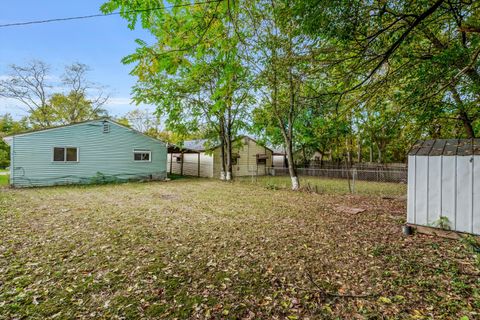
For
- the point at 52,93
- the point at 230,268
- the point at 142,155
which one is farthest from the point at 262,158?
the point at 52,93

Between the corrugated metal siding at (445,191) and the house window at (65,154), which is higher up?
the house window at (65,154)

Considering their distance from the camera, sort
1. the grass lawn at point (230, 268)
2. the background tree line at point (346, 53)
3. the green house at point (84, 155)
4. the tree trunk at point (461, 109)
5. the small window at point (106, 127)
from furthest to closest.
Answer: the small window at point (106, 127) → the green house at point (84, 155) → the tree trunk at point (461, 109) → the background tree line at point (346, 53) → the grass lawn at point (230, 268)

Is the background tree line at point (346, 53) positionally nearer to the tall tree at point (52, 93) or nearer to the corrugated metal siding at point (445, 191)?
the corrugated metal siding at point (445, 191)

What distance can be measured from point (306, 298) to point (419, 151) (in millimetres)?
3858

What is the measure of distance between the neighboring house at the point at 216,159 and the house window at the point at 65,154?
7.81 m

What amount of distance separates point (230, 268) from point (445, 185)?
4093 mm

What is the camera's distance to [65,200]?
8.09 metres

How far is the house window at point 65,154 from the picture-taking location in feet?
39.9

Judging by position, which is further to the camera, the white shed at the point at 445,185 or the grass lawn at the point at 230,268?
the white shed at the point at 445,185

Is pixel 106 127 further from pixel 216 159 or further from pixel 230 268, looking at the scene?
pixel 230 268

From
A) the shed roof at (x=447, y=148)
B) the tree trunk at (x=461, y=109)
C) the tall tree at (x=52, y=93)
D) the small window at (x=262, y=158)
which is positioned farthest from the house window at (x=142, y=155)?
the tall tree at (x=52, y=93)

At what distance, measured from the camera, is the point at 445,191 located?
4.11m

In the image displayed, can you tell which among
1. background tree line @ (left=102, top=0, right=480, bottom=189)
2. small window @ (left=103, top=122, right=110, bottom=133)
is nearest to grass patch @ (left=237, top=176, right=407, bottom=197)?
background tree line @ (left=102, top=0, right=480, bottom=189)

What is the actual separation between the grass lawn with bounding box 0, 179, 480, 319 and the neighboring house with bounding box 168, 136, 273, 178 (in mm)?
12213
